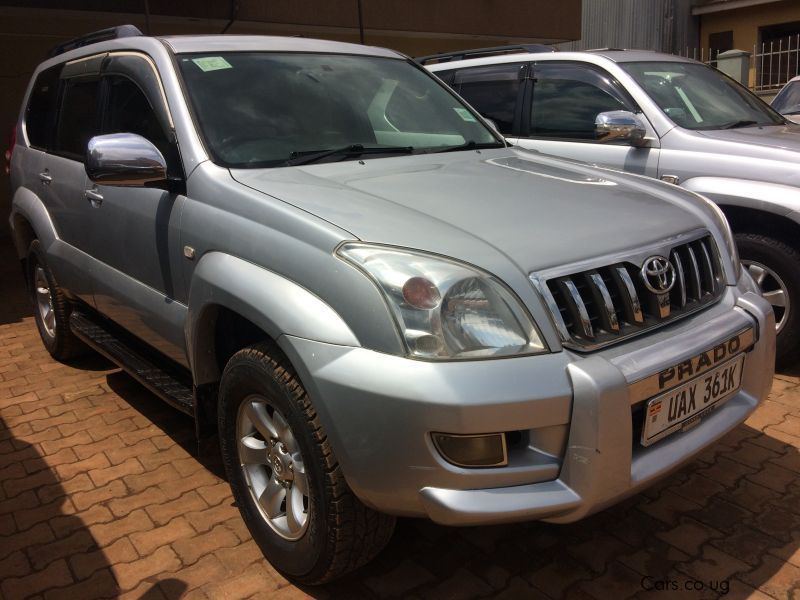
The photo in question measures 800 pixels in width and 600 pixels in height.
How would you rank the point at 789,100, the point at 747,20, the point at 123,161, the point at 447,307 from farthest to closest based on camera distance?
the point at 747,20, the point at 789,100, the point at 123,161, the point at 447,307

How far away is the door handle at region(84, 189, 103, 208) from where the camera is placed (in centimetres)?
350

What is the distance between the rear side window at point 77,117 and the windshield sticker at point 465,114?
1.82 meters

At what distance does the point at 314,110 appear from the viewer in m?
3.16

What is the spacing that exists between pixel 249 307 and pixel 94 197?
5.41 ft

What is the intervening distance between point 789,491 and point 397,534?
5.22ft

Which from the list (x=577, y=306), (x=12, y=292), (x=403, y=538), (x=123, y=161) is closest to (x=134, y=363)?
(x=123, y=161)

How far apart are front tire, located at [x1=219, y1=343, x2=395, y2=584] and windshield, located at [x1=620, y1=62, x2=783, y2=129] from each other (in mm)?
3407

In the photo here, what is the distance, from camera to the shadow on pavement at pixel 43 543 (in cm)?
260

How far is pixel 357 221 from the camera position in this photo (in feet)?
7.41

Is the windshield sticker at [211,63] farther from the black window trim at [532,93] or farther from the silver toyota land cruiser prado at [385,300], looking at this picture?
the black window trim at [532,93]

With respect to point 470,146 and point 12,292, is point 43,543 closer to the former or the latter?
point 470,146

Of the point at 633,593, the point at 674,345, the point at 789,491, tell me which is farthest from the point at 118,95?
the point at 789,491

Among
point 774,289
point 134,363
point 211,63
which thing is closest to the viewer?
point 211,63

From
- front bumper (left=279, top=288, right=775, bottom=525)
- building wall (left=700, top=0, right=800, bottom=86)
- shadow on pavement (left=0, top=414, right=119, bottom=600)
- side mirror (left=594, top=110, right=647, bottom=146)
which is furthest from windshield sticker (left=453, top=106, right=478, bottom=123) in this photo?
building wall (left=700, top=0, right=800, bottom=86)
